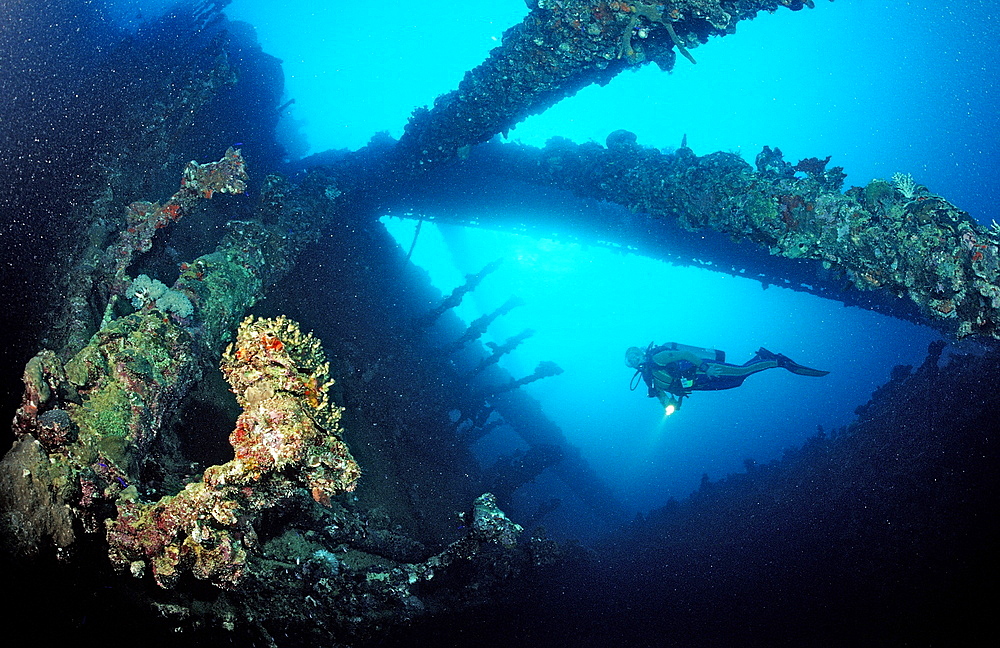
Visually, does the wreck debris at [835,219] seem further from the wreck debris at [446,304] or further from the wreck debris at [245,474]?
the wreck debris at [245,474]

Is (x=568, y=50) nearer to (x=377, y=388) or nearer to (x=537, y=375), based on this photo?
(x=377, y=388)

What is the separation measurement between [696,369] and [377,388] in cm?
778

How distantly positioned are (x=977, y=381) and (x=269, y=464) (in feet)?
28.1

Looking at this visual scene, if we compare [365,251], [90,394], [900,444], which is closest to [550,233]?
[365,251]

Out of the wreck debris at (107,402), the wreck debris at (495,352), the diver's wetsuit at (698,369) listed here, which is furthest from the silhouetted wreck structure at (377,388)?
the diver's wetsuit at (698,369)

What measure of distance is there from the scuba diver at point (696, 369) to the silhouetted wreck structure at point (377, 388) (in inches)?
78.4

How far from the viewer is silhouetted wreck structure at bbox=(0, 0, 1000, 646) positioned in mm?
3221

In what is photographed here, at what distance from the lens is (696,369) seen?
10.6m

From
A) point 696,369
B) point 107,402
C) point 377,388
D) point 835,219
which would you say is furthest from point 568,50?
point 696,369

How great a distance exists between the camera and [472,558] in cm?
408

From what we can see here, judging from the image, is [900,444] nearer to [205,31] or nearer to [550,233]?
[550,233]

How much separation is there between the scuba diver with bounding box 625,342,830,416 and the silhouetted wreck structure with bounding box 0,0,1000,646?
199 centimetres

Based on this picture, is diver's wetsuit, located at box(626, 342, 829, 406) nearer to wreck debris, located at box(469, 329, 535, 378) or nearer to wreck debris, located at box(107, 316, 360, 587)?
wreck debris, located at box(469, 329, 535, 378)

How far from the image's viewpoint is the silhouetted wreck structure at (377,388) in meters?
3.22
